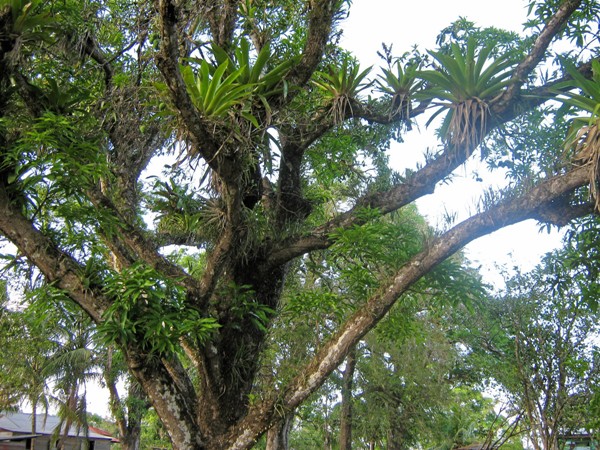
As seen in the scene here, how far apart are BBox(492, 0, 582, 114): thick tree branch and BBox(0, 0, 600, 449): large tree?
0.02 meters

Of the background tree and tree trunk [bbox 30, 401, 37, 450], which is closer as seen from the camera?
the background tree

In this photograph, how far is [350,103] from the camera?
5988 mm

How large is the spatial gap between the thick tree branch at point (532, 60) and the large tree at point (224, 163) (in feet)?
0.05

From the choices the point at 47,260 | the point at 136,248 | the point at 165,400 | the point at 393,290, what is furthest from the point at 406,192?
the point at 47,260

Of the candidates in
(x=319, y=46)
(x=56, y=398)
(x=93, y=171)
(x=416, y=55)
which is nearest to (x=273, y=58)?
(x=319, y=46)

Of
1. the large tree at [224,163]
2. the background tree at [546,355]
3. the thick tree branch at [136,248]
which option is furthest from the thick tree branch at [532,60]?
the background tree at [546,355]

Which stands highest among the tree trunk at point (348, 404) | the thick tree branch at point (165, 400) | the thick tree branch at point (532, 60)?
the thick tree branch at point (532, 60)

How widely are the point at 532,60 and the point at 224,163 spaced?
313 cm

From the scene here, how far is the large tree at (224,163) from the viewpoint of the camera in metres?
4.56

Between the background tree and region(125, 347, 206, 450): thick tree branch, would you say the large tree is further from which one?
the background tree

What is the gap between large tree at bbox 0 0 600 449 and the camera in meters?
4.56

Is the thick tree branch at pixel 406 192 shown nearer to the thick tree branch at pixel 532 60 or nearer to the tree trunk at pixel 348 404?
the thick tree branch at pixel 532 60

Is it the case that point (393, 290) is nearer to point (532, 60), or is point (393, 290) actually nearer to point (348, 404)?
point (532, 60)

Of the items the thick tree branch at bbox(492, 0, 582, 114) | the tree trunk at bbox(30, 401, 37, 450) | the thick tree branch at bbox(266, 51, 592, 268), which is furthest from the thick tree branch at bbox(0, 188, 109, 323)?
the tree trunk at bbox(30, 401, 37, 450)
